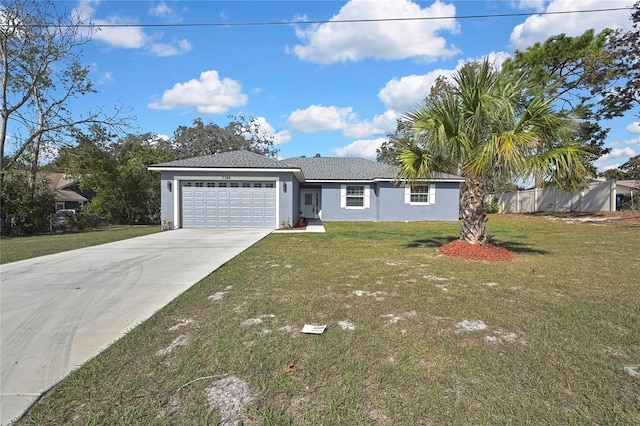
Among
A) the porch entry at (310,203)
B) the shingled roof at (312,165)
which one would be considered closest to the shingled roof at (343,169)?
the shingled roof at (312,165)

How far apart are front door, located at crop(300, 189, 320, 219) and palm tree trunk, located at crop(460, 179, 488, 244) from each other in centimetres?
1559

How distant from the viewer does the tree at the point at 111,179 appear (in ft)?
74.7

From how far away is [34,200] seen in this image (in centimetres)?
1775

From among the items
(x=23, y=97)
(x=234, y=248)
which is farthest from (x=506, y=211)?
(x=23, y=97)

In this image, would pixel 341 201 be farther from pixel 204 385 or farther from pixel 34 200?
pixel 204 385

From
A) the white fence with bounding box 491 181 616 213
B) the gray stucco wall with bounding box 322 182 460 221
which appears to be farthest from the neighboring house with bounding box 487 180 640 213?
the gray stucco wall with bounding box 322 182 460 221

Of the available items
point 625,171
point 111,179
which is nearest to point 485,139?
point 111,179

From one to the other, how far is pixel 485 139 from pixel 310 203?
16.4 metres

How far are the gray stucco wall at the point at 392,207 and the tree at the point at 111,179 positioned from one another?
1337cm

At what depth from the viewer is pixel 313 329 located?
3881 millimetres

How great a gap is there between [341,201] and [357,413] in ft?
65.9

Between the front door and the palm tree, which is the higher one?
the palm tree

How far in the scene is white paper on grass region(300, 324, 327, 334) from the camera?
3812mm

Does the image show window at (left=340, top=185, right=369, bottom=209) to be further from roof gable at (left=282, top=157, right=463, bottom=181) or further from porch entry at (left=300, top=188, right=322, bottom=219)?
porch entry at (left=300, top=188, right=322, bottom=219)
